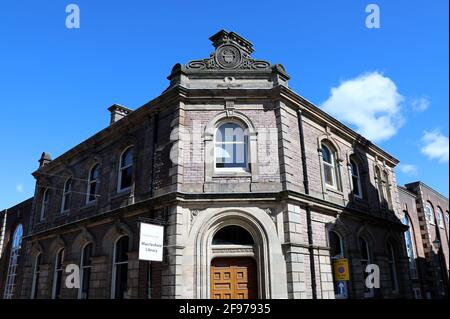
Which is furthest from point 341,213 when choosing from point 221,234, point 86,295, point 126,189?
point 86,295

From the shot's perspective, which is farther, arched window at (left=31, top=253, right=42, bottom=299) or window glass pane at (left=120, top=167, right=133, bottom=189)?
arched window at (left=31, top=253, right=42, bottom=299)

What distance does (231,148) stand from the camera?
13.3 metres

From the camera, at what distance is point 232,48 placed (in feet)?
47.0

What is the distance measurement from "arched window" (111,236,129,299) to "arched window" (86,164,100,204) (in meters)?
3.25

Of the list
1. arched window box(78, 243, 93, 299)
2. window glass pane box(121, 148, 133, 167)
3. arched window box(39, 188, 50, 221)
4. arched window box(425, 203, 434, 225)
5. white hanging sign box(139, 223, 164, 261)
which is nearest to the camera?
white hanging sign box(139, 223, 164, 261)

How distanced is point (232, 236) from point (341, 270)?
4317 mm

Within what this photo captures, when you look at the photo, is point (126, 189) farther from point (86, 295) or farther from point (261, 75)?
point (261, 75)

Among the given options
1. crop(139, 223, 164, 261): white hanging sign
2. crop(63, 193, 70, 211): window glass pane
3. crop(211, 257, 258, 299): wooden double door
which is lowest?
crop(211, 257, 258, 299): wooden double door

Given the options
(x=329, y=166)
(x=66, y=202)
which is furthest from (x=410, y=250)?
(x=66, y=202)

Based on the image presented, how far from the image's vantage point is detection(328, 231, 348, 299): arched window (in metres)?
13.6

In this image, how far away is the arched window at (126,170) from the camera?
15359mm

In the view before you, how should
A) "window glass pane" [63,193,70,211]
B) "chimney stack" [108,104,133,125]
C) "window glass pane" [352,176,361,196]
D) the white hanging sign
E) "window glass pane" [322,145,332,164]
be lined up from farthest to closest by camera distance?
"chimney stack" [108,104,133,125]
"window glass pane" [63,193,70,211]
"window glass pane" [352,176,361,196]
"window glass pane" [322,145,332,164]
the white hanging sign

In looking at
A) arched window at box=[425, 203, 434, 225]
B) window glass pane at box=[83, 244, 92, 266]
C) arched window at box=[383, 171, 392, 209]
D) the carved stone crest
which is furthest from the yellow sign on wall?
arched window at box=[425, 203, 434, 225]

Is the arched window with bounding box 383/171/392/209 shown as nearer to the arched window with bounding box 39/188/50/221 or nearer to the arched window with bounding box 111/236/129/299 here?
the arched window with bounding box 111/236/129/299
